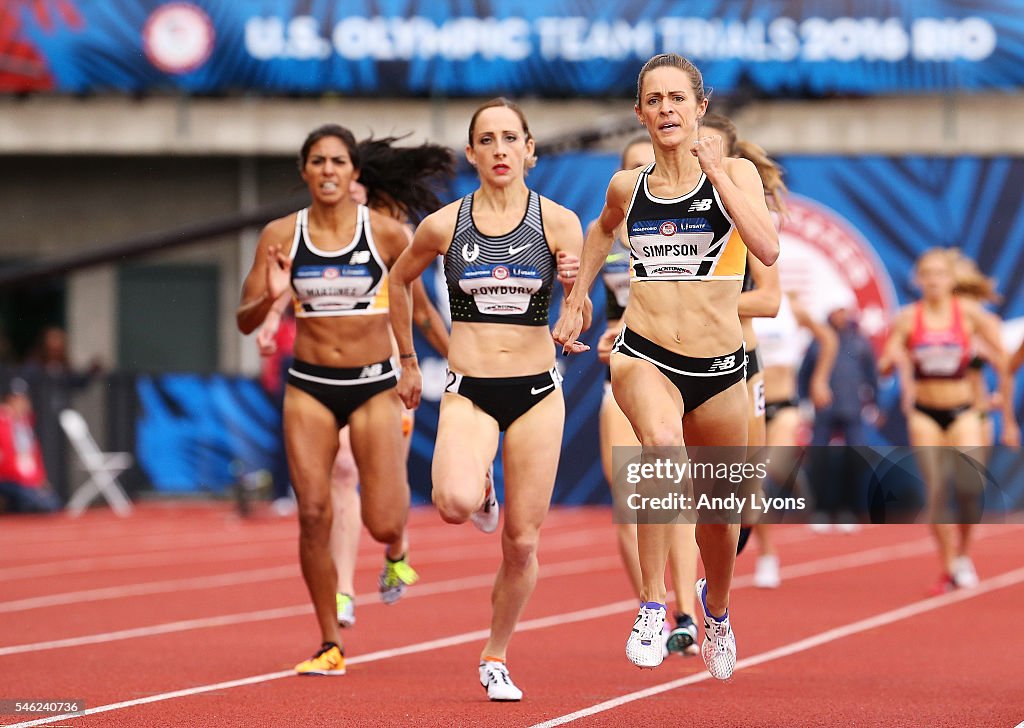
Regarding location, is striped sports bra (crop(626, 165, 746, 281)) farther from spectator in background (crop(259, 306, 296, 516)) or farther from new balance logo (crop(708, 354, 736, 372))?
spectator in background (crop(259, 306, 296, 516))

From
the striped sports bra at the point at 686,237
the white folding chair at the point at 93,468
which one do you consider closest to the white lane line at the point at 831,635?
the striped sports bra at the point at 686,237

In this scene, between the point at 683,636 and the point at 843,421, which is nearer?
the point at 683,636

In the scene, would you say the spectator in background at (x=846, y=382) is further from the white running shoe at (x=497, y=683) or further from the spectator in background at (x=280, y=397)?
the white running shoe at (x=497, y=683)

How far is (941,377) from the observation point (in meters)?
12.6

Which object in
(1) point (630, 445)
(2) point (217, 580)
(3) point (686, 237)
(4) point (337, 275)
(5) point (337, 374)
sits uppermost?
(3) point (686, 237)

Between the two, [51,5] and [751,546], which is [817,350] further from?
[51,5]

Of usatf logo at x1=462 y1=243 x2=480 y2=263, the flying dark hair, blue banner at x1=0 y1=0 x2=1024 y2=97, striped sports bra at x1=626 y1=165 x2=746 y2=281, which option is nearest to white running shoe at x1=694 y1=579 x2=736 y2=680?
striped sports bra at x1=626 y1=165 x2=746 y2=281

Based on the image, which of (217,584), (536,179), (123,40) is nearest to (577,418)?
(536,179)

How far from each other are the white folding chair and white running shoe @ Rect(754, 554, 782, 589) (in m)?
10.0

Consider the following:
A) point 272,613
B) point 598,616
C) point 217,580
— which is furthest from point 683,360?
point 217,580

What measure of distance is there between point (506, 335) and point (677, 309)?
2.93 feet

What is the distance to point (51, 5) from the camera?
27.2 meters

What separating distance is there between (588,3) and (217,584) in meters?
15.4

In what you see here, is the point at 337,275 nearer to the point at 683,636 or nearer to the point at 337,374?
the point at 337,374
